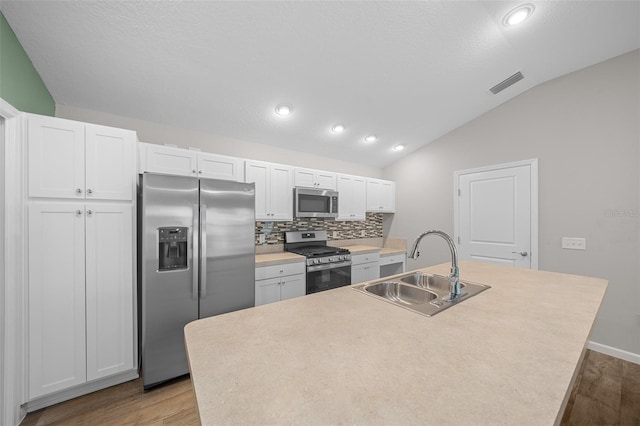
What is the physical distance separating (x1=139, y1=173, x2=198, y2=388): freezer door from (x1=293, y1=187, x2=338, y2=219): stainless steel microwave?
4.45 ft

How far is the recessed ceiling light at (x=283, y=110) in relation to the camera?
268 centimetres

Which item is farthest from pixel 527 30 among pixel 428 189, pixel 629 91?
pixel 428 189

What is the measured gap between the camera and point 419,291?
5.07 ft

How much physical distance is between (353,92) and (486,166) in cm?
221

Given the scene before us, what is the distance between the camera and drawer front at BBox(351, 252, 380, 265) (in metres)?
3.45

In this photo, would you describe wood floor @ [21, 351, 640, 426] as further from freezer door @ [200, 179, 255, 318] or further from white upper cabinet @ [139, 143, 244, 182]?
white upper cabinet @ [139, 143, 244, 182]

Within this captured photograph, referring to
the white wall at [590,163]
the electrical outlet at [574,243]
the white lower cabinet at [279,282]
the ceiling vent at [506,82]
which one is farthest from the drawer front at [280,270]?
the ceiling vent at [506,82]

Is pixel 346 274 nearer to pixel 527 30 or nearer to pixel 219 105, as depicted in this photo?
pixel 219 105

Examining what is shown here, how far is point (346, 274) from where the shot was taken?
3262mm

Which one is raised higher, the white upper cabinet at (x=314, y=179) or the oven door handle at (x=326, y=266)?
the white upper cabinet at (x=314, y=179)

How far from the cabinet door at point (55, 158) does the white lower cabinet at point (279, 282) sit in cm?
166

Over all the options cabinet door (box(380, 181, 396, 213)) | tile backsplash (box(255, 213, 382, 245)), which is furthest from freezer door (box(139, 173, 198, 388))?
cabinet door (box(380, 181, 396, 213))

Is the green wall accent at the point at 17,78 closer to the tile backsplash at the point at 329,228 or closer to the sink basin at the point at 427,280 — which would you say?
the tile backsplash at the point at 329,228

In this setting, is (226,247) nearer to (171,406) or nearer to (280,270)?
(280,270)
